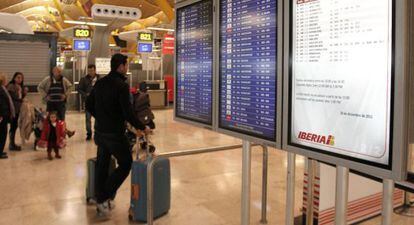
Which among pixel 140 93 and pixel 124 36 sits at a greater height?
pixel 124 36

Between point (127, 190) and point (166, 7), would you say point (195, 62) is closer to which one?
point (127, 190)

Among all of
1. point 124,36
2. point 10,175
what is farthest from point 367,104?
point 124,36

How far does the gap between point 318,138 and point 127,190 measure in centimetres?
411

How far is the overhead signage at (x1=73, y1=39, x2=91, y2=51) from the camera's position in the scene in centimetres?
1576

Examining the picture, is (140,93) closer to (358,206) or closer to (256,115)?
(358,206)

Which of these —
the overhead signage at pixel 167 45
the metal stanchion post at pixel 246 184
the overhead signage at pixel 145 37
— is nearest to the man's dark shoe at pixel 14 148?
the metal stanchion post at pixel 246 184

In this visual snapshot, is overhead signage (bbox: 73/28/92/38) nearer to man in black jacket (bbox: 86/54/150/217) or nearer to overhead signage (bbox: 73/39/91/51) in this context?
overhead signage (bbox: 73/39/91/51)

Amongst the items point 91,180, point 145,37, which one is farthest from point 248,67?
point 145,37

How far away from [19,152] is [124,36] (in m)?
12.5

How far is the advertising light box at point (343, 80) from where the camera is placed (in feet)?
4.46

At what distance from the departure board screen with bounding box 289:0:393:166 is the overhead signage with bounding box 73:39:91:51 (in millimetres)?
15166

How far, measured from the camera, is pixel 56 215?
4.37 metres

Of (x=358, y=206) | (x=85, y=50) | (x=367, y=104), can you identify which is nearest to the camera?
(x=367, y=104)

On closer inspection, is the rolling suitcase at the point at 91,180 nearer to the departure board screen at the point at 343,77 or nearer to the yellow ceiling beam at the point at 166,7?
the departure board screen at the point at 343,77
